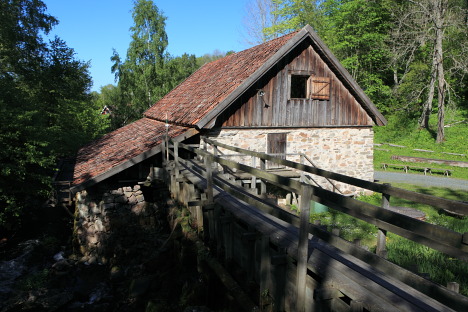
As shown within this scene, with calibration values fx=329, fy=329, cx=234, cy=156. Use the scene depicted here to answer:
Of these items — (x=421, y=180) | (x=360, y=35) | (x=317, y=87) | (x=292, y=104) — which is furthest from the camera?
(x=360, y=35)

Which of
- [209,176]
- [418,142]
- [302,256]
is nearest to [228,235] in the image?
[209,176]

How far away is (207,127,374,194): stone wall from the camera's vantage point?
38.3ft

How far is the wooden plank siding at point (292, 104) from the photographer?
1132cm

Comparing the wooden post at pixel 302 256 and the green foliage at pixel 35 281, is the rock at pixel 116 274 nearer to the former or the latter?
the green foliage at pixel 35 281

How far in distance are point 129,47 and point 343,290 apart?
2381 cm

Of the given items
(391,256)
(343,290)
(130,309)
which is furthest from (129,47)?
(343,290)

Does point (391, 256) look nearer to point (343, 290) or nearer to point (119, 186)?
point (343, 290)

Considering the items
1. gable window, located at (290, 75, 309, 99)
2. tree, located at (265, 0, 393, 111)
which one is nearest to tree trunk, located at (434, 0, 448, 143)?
tree, located at (265, 0, 393, 111)

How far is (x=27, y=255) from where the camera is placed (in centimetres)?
1030

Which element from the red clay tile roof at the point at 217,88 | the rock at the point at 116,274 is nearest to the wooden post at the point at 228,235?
the rock at the point at 116,274

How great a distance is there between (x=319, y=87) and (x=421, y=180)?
7072 millimetres

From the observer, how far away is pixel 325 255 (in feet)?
11.6

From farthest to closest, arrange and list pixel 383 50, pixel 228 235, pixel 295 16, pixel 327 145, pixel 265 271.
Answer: pixel 295 16
pixel 383 50
pixel 327 145
pixel 228 235
pixel 265 271

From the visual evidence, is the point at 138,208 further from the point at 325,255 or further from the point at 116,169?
the point at 325,255
